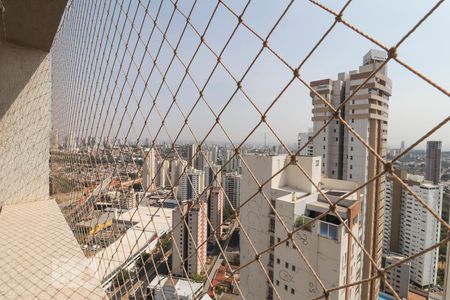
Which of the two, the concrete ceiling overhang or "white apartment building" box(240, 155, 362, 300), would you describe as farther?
"white apartment building" box(240, 155, 362, 300)

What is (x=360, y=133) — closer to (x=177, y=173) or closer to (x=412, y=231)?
(x=177, y=173)

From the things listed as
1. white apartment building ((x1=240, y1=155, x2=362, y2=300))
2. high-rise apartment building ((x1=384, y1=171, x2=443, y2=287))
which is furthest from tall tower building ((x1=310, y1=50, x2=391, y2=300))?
high-rise apartment building ((x1=384, y1=171, x2=443, y2=287))

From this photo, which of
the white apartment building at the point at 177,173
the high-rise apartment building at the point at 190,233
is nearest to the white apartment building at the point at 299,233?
the high-rise apartment building at the point at 190,233

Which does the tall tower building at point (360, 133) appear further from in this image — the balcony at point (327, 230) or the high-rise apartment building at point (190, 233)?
the high-rise apartment building at point (190, 233)

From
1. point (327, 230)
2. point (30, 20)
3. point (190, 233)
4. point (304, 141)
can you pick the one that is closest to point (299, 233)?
point (327, 230)

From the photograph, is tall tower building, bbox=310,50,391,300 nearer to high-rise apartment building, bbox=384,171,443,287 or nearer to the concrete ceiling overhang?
high-rise apartment building, bbox=384,171,443,287

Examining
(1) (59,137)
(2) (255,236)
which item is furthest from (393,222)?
(1) (59,137)

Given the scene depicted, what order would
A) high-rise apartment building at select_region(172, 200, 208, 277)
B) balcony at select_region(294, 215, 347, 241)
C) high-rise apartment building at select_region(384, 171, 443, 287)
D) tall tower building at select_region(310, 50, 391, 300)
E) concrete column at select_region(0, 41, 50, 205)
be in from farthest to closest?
high-rise apartment building at select_region(384, 171, 443, 287) → tall tower building at select_region(310, 50, 391, 300) → balcony at select_region(294, 215, 347, 241) → concrete column at select_region(0, 41, 50, 205) → high-rise apartment building at select_region(172, 200, 208, 277)
